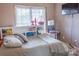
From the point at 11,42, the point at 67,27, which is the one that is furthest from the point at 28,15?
the point at 67,27

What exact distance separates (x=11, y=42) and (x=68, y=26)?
2.12 ft

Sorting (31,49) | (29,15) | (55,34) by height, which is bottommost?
(31,49)

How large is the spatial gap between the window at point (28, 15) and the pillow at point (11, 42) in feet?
0.55

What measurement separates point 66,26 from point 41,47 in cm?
36

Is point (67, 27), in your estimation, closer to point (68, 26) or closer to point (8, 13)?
point (68, 26)

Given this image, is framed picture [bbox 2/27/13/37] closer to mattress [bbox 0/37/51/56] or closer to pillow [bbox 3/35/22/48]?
pillow [bbox 3/35/22/48]

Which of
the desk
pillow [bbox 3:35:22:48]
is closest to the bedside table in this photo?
the desk

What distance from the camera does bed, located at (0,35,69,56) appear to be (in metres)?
1.33

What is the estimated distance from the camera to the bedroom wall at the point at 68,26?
136 centimetres

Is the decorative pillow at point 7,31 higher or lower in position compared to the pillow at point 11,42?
higher

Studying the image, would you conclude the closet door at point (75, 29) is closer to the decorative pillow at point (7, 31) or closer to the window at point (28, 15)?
the window at point (28, 15)

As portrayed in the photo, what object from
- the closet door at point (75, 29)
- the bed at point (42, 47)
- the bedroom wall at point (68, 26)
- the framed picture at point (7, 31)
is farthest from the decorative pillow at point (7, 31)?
the closet door at point (75, 29)

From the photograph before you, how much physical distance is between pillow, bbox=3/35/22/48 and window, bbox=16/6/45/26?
17 centimetres

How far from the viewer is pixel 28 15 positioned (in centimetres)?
138
